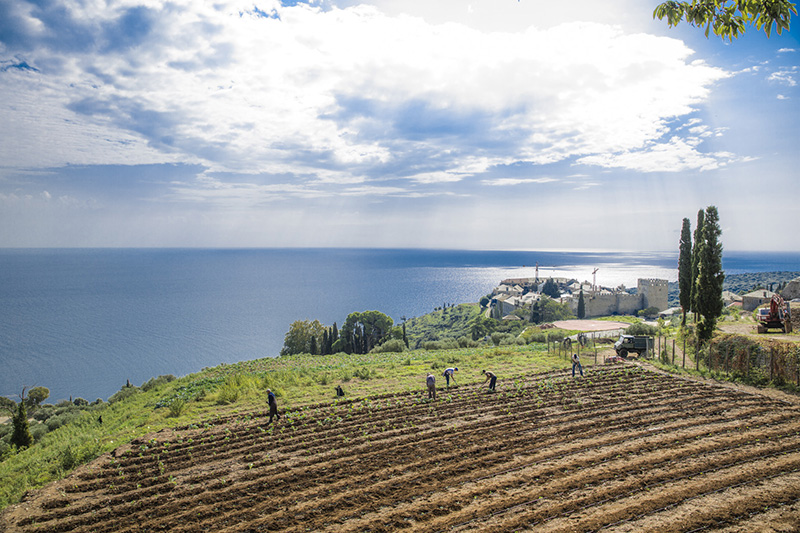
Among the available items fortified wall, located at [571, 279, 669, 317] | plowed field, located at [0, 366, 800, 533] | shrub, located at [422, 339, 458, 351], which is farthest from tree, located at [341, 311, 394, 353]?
plowed field, located at [0, 366, 800, 533]

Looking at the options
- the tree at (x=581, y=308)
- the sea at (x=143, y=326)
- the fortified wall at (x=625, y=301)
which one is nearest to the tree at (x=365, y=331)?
the sea at (x=143, y=326)

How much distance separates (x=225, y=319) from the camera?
125 m

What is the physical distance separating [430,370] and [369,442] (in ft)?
37.6

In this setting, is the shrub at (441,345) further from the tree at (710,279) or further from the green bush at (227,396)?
the green bush at (227,396)

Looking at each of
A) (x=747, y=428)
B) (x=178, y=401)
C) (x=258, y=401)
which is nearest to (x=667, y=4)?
(x=747, y=428)

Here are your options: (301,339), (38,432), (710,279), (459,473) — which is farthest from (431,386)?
(301,339)

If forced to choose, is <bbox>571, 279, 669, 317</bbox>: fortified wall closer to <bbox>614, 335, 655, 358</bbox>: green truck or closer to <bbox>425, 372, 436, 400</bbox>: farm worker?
<bbox>614, 335, 655, 358</bbox>: green truck

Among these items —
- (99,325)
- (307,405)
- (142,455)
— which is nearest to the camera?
(142,455)

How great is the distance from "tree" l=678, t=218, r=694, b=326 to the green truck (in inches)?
468

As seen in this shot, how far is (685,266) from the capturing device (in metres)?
34.5

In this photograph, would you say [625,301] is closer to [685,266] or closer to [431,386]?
[685,266]

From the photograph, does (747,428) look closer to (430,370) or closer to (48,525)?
(430,370)

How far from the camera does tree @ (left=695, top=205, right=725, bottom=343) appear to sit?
2381 centimetres

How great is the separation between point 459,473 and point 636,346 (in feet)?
66.3
